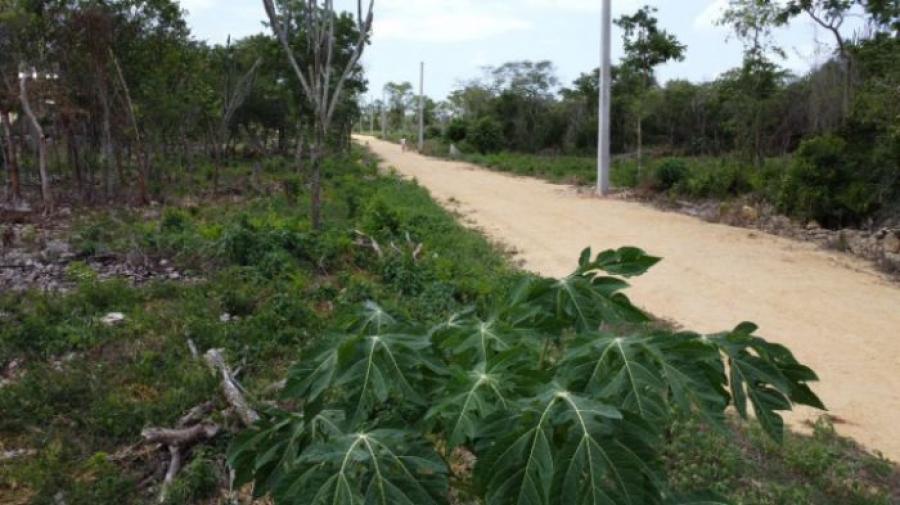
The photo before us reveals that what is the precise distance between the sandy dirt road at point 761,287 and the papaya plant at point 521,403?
3033 millimetres

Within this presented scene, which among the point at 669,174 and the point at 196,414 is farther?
the point at 669,174

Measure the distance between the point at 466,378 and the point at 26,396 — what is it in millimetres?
3577

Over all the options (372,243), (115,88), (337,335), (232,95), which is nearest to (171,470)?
(337,335)

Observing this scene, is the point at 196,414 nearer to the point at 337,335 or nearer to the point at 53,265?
the point at 337,335

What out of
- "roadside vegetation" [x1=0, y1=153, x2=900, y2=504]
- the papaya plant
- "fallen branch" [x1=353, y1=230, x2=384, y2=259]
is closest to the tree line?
"fallen branch" [x1=353, y1=230, x2=384, y2=259]

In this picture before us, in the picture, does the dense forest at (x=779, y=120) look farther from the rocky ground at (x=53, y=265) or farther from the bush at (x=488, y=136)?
the rocky ground at (x=53, y=265)

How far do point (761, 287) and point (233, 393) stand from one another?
18.5 ft

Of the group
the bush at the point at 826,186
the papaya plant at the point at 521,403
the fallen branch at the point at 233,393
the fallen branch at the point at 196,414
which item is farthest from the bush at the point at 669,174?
the papaya plant at the point at 521,403

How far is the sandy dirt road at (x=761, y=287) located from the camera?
463cm

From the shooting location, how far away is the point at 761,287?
24.0ft

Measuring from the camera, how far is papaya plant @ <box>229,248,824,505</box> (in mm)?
1148

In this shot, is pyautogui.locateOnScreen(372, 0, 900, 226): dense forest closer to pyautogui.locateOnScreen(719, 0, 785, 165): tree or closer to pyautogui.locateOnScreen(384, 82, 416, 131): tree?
pyautogui.locateOnScreen(719, 0, 785, 165): tree

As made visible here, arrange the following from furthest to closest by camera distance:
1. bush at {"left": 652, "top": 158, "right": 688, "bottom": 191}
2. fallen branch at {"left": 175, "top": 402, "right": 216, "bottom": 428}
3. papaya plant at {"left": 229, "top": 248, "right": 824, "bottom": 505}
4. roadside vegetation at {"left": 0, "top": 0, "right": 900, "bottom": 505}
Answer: bush at {"left": 652, "top": 158, "right": 688, "bottom": 191}, fallen branch at {"left": 175, "top": 402, "right": 216, "bottom": 428}, roadside vegetation at {"left": 0, "top": 0, "right": 900, "bottom": 505}, papaya plant at {"left": 229, "top": 248, "right": 824, "bottom": 505}

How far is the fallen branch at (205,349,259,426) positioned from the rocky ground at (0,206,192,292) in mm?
2739
